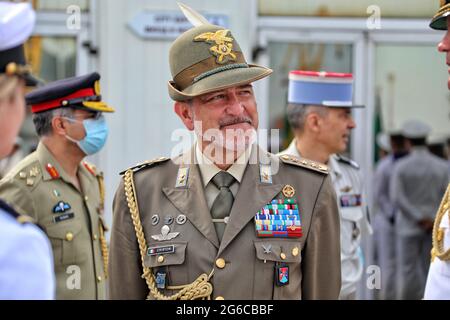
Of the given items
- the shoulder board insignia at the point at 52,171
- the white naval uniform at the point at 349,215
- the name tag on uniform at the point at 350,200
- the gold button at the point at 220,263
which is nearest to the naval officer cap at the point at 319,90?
the white naval uniform at the point at 349,215

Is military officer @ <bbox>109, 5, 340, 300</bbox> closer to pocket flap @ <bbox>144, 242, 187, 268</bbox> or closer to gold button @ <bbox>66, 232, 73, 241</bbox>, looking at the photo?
pocket flap @ <bbox>144, 242, 187, 268</bbox>

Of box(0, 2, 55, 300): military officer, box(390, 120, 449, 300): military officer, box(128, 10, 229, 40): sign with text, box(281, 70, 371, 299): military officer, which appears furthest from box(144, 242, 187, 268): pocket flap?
box(390, 120, 449, 300): military officer

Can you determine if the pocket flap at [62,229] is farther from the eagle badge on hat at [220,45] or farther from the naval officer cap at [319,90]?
the naval officer cap at [319,90]

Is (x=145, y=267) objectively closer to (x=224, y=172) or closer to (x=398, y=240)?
(x=224, y=172)

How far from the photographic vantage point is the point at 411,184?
787cm

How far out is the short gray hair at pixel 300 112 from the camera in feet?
17.0

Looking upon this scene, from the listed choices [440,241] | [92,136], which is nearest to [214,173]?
[440,241]

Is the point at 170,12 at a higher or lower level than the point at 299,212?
higher

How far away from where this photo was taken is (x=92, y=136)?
4.64 m

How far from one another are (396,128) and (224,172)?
16.0 feet

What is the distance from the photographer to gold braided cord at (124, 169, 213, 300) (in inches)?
113

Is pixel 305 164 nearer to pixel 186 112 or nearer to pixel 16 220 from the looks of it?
pixel 186 112

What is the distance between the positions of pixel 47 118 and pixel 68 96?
0.18 meters
